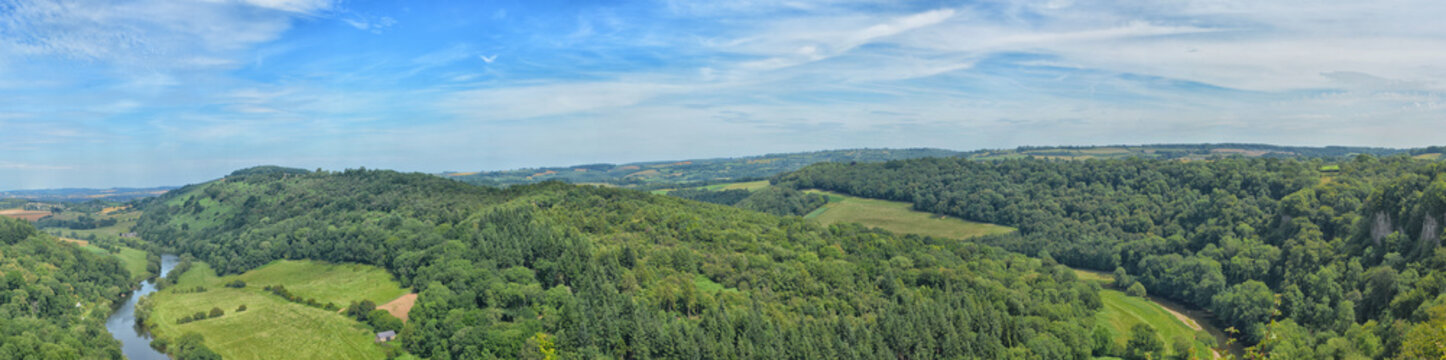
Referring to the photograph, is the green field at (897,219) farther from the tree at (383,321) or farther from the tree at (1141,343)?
the tree at (383,321)

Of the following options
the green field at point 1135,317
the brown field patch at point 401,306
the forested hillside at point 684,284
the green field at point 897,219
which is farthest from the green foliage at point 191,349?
the green field at point 897,219

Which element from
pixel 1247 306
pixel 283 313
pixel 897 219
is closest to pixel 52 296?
pixel 283 313

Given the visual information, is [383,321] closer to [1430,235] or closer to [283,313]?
[283,313]

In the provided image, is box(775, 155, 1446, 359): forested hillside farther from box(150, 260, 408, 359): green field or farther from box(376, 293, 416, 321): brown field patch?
box(150, 260, 408, 359): green field

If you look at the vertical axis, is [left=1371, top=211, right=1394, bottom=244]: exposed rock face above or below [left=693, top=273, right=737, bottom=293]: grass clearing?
above

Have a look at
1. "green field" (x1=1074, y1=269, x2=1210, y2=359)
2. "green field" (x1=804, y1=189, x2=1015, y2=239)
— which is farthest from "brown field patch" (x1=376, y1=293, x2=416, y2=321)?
"green field" (x1=804, y1=189, x2=1015, y2=239)
